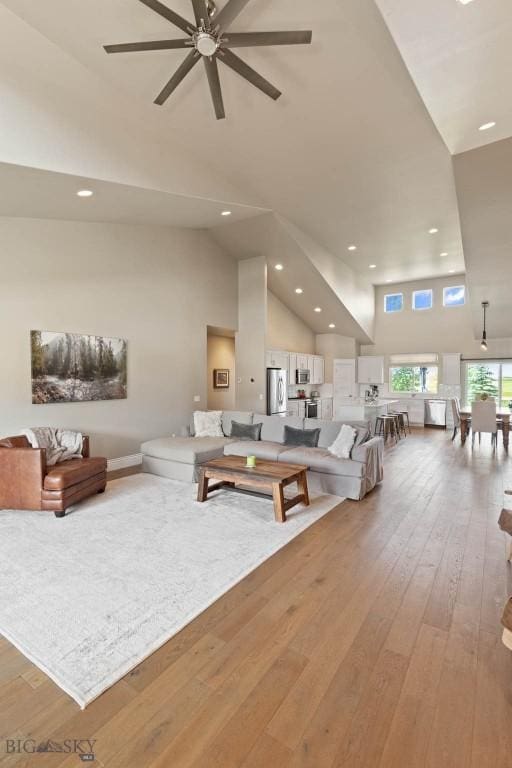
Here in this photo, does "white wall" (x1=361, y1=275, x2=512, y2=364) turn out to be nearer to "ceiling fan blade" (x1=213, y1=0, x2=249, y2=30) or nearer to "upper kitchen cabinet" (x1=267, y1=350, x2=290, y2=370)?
"upper kitchen cabinet" (x1=267, y1=350, x2=290, y2=370)

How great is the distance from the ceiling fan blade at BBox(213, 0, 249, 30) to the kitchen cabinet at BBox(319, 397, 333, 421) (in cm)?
986

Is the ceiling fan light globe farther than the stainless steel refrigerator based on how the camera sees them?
No

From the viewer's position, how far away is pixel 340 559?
2971 millimetres

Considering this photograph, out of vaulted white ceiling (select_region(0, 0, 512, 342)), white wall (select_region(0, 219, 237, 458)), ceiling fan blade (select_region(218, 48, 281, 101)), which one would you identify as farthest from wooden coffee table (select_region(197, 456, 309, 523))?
vaulted white ceiling (select_region(0, 0, 512, 342))

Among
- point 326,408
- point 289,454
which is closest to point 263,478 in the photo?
point 289,454

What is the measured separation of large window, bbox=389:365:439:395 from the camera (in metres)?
11.3

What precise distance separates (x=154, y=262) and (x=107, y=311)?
1348mm

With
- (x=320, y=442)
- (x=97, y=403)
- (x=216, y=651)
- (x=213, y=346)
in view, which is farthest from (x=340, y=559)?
(x=213, y=346)

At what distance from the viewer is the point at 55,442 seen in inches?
184

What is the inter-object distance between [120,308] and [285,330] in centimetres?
535

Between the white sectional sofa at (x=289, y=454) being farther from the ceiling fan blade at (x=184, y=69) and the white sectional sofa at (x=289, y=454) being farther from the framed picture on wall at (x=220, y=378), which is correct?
the ceiling fan blade at (x=184, y=69)

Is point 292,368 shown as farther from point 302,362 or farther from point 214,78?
point 214,78

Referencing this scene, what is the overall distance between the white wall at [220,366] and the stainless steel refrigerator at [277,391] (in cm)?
130

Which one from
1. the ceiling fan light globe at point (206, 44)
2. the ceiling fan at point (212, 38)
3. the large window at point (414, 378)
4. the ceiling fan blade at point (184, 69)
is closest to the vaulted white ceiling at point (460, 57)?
the ceiling fan at point (212, 38)
